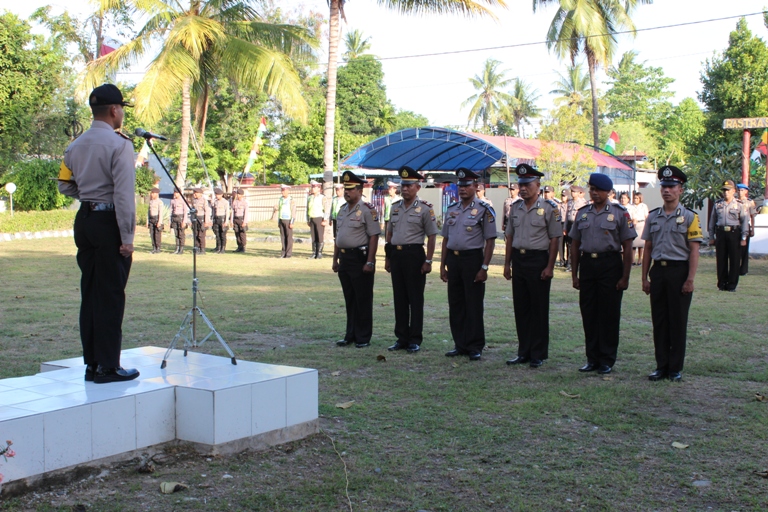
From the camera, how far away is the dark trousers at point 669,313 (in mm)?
6875

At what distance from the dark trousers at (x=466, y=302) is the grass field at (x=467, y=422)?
0.94 ft

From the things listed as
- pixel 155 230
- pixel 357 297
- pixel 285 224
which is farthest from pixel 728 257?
pixel 155 230

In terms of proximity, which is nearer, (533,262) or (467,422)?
(467,422)

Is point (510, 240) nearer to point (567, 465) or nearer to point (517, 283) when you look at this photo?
point (517, 283)

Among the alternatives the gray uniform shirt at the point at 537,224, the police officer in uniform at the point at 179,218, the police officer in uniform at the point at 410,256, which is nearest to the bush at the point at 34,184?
the police officer in uniform at the point at 179,218

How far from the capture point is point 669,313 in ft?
22.9

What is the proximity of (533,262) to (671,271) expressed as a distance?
4.34 feet

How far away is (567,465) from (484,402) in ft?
4.90

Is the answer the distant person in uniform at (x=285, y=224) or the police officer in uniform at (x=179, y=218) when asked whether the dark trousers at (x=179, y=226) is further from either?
the distant person in uniform at (x=285, y=224)

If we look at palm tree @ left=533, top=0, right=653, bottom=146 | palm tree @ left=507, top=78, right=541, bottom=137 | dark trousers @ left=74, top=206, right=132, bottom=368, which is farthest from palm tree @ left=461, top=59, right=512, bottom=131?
dark trousers @ left=74, top=206, right=132, bottom=368

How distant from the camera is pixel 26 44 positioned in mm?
28203

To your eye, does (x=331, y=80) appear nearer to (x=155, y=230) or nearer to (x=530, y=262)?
(x=155, y=230)

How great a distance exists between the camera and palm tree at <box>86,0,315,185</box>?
22.6 meters

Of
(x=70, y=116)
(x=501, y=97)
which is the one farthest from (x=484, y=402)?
(x=501, y=97)
